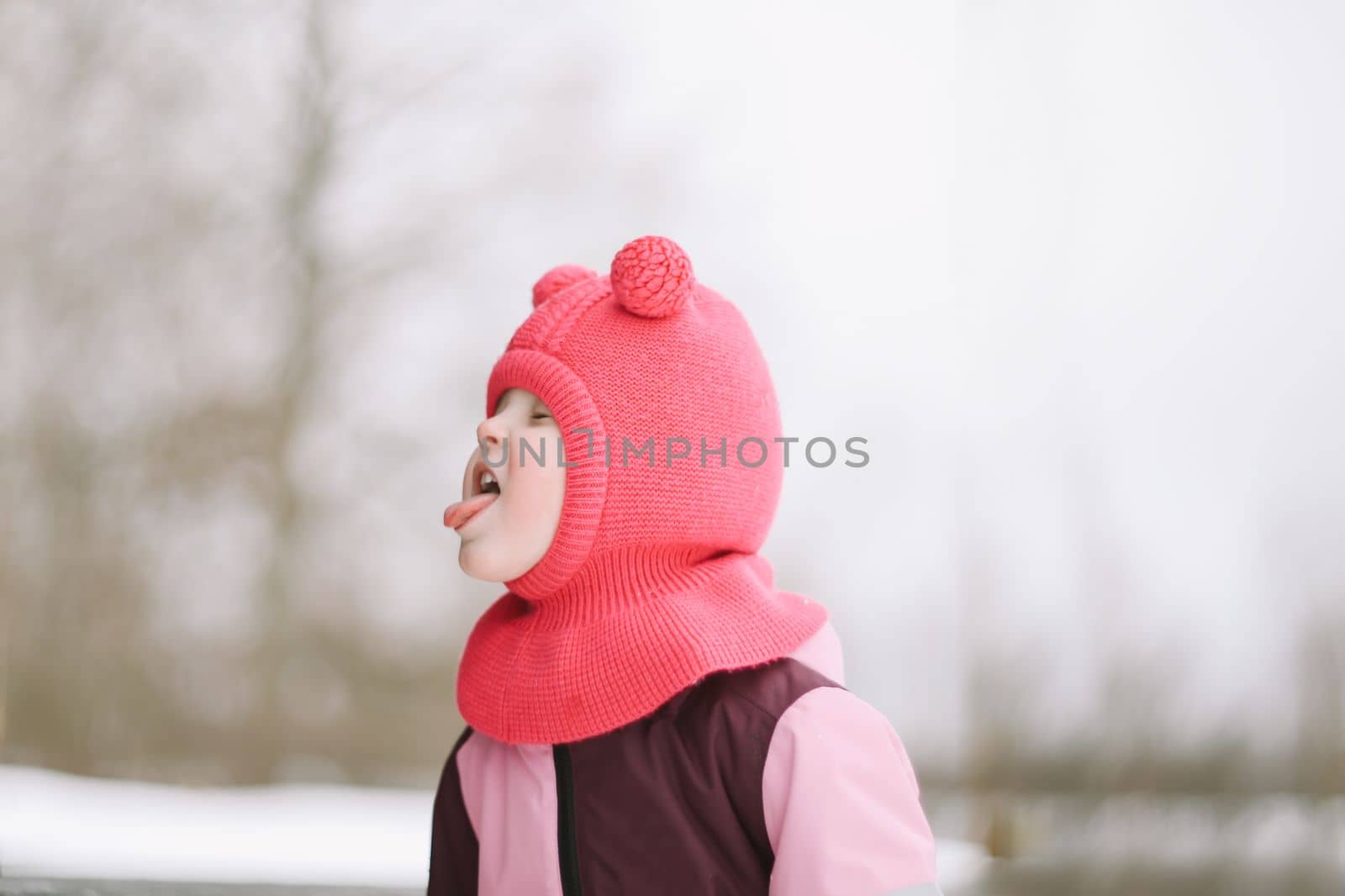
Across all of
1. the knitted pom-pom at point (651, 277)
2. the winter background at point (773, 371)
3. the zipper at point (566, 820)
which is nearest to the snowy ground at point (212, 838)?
the winter background at point (773, 371)

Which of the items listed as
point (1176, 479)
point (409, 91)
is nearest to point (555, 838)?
point (1176, 479)

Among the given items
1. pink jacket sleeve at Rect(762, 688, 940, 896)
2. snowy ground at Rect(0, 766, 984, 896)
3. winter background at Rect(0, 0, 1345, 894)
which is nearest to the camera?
pink jacket sleeve at Rect(762, 688, 940, 896)

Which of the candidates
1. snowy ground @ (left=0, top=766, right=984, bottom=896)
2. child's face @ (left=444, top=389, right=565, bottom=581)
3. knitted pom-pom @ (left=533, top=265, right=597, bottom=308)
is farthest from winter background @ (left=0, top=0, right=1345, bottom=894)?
child's face @ (left=444, top=389, right=565, bottom=581)

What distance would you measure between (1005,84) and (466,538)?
1.15 m

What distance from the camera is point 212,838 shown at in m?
1.53

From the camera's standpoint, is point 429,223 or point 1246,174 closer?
point 1246,174

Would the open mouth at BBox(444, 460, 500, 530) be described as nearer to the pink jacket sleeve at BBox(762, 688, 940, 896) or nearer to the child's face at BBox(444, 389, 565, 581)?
the child's face at BBox(444, 389, 565, 581)

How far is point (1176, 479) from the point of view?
4.25 ft

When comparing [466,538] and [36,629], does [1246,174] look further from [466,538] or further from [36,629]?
[36,629]

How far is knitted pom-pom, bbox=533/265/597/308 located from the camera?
793 mm

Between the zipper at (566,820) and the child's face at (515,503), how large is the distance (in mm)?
134

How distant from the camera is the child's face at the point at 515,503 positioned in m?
0.68

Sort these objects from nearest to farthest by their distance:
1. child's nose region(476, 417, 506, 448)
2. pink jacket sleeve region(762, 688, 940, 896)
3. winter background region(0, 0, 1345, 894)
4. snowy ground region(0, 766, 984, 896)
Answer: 1. pink jacket sleeve region(762, 688, 940, 896)
2. child's nose region(476, 417, 506, 448)
3. winter background region(0, 0, 1345, 894)
4. snowy ground region(0, 766, 984, 896)

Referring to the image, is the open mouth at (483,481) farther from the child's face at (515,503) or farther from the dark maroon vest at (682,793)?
the dark maroon vest at (682,793)
